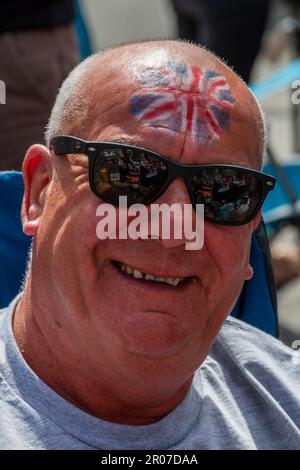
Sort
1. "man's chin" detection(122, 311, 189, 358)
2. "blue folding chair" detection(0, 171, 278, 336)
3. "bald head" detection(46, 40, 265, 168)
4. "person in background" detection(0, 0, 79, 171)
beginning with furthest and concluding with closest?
"person in background" detection(0, 0, 79, 171)
"blue folding chair" detection(0, 171, 278, 336)
"bald head" detection(46, 40, 265, 168)
"man's chin" detection(122, 311, 189, 358)

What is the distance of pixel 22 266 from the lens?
2510 mm

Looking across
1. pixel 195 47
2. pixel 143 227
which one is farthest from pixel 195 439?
pixel 195 47

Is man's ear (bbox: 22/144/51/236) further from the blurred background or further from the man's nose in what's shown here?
the blurred background

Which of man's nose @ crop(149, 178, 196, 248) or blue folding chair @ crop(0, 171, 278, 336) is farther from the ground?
man's nose @ crop(149, 178, 196, 248)

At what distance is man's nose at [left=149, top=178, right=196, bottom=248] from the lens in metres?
1.89

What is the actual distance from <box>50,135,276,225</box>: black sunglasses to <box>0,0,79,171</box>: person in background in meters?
1.48

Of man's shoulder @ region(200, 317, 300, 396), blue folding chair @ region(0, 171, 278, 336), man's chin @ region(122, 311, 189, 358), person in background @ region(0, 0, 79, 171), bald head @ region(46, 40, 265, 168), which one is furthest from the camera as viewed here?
person in background @ region(0, 0, 79, 171)

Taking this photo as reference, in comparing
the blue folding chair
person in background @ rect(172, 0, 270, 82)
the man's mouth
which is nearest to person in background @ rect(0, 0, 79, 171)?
the blue folding chair

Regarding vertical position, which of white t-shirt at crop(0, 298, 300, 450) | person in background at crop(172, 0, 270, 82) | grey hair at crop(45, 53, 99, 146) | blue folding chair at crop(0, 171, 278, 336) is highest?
person in background at crop(172, 0, 270, 82)

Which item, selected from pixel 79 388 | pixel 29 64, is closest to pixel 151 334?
pixel 79 388

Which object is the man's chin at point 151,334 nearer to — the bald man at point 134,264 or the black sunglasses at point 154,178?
the bald man at point 134,264

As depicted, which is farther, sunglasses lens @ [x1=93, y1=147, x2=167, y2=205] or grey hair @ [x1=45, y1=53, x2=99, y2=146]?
grey hair @ [x1=45, y1=53, x2=99, y2=146]

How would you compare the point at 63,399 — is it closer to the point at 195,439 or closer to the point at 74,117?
the point at 195,439

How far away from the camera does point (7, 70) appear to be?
11.5ft
